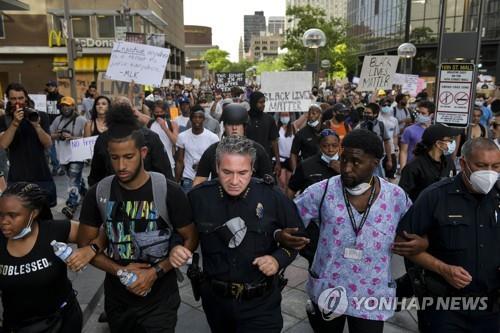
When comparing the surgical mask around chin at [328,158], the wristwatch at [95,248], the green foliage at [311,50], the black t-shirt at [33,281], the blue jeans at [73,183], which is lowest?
the blue jeans at [73,183]

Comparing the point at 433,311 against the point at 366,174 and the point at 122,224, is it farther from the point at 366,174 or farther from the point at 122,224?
the point at 122,224

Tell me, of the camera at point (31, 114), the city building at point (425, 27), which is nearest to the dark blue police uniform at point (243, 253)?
the camera at point (31, 114)

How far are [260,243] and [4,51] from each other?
122 ft

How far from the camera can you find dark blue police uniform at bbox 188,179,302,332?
2.67 meters

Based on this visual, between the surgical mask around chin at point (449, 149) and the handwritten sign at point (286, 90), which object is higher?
the handwritten sign at point (286, 90)

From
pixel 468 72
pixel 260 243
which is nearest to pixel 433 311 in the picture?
pixel 260 243

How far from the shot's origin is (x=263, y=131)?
701cm

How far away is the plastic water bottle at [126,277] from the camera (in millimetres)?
2574

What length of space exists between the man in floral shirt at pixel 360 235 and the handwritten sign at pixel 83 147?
4431mm

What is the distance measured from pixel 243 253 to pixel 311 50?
31476 mm

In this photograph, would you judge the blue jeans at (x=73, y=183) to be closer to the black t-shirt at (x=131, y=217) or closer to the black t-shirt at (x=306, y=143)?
the black t-shirt at (x=306, y=143)

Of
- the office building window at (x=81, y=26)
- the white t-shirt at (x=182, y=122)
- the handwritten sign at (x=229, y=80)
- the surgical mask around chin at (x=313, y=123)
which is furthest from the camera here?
the office building window at (x=81, y=26)

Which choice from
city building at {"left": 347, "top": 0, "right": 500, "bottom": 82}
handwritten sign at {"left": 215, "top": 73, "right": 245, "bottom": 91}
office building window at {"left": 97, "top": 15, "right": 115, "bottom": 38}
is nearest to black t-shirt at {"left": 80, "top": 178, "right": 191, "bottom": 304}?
handwritten sign at {"left": 215, "top": 73, "right": 245, "bottom": 91}

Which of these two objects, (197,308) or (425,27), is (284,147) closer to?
(197,308)
